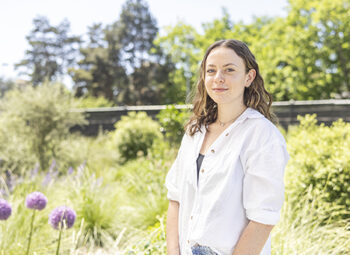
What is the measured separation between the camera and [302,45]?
1736 cm

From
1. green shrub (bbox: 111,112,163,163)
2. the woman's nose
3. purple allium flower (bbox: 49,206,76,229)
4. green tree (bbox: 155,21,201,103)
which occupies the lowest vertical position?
green shrub (bbox: 111,112,163,163)

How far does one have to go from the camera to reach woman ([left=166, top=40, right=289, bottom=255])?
1286mm

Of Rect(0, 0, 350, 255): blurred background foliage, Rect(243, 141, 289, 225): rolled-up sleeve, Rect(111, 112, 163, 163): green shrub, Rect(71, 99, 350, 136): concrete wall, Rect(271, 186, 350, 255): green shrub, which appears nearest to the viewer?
Rect(243, 141, 289, 225): rolled-up sleeve

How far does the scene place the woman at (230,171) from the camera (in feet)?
4.22

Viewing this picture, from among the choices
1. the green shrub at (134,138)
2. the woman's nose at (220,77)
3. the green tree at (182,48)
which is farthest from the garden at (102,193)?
the green tree at (182,48)

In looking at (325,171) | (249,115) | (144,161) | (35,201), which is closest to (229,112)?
(249,115)

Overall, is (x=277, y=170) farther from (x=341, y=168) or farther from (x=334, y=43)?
(x=334, y=43)

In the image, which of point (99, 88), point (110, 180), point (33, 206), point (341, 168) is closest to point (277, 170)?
point (33, 206)

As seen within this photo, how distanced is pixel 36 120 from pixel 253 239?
6945 millimetres

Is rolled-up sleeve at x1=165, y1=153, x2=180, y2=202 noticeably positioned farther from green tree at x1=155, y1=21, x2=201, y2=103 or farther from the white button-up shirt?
green tree at x1=155, y1=21, x2=201, y2=103

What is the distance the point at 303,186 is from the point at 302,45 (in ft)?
50.3

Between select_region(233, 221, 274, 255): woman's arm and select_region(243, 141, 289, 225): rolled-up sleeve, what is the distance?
1.2 inches

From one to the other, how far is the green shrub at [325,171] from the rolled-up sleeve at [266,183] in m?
2.28

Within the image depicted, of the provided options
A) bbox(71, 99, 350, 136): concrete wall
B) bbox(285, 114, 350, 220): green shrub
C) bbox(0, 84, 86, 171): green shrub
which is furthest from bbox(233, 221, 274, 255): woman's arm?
bbox(0, 84, 86, 171): green shrub
